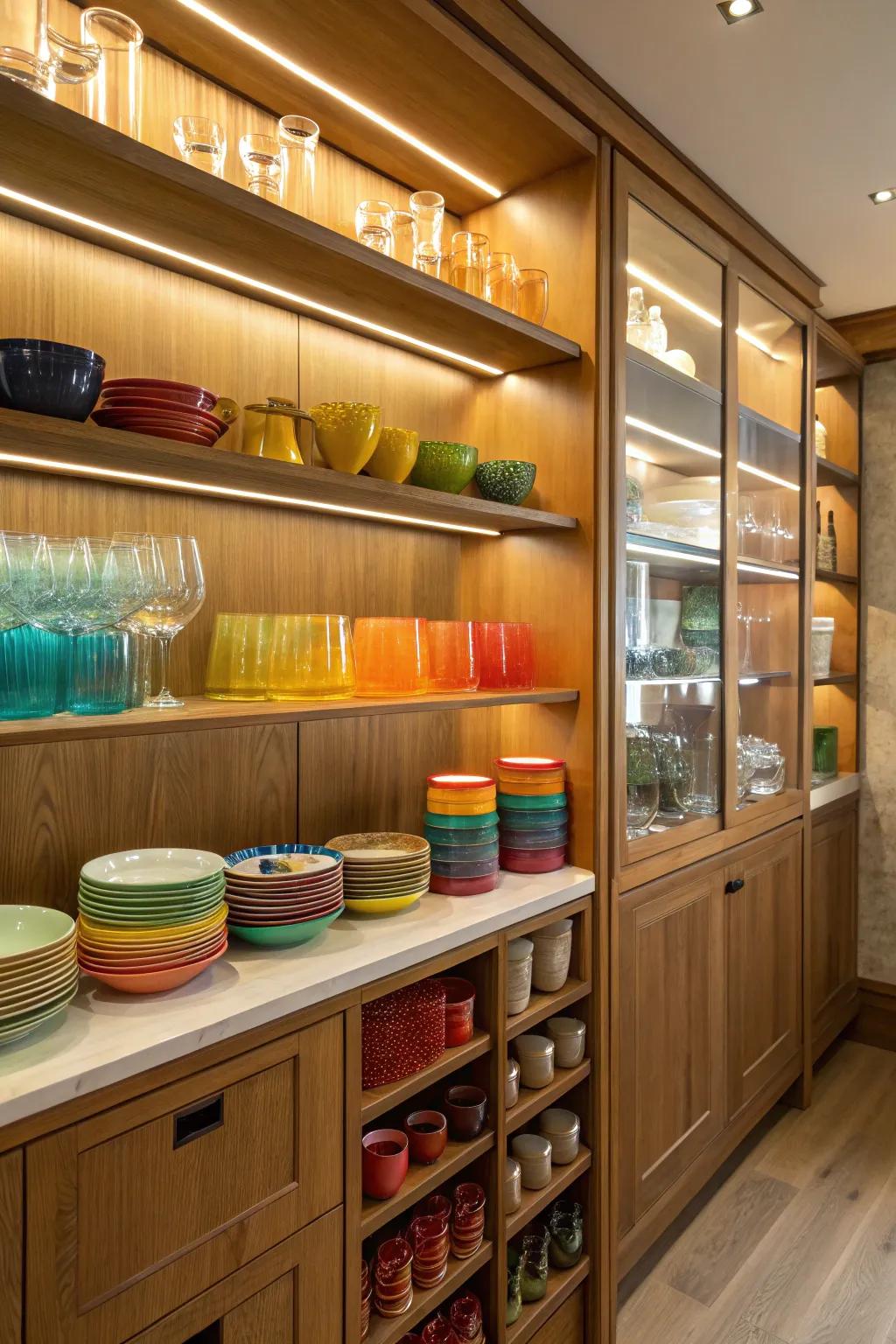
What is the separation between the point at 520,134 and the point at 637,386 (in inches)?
23.2

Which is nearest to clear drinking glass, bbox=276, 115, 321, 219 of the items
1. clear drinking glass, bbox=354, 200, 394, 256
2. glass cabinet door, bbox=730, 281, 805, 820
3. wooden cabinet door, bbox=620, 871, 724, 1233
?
clear drinking glass, bbox=354, 200, 394, 256

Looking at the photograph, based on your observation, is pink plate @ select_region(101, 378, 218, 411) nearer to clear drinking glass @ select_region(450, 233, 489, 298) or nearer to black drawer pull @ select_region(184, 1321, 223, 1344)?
clear drinking glass @ select_region(450, 233, 489, 298)

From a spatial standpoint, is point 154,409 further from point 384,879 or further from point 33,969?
point 384,879

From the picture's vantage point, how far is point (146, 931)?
114 cm

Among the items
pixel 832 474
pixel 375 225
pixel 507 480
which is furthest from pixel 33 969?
pixel 832 474

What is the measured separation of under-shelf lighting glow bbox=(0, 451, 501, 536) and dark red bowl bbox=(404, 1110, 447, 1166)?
1.13m

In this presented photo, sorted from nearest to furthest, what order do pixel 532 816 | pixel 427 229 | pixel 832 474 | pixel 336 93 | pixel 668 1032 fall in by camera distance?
pixel 336 93, pixel 427 229, pixel 532 816, pixel 668 1032, pixel 832 474

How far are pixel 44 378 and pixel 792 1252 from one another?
2.55m

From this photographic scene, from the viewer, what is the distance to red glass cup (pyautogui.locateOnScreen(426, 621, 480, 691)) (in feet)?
5.60

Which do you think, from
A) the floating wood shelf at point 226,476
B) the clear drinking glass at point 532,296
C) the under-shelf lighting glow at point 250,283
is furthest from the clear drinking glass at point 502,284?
the floating wood shelf at point 226,476

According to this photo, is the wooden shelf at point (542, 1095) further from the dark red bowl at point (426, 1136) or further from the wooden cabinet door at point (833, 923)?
the wooden cabinet door at point (833, 923)

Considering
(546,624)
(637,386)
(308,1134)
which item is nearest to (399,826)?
(546,624)

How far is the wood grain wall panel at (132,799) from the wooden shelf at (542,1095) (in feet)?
2.25

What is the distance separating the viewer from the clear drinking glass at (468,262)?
69.7 inches
